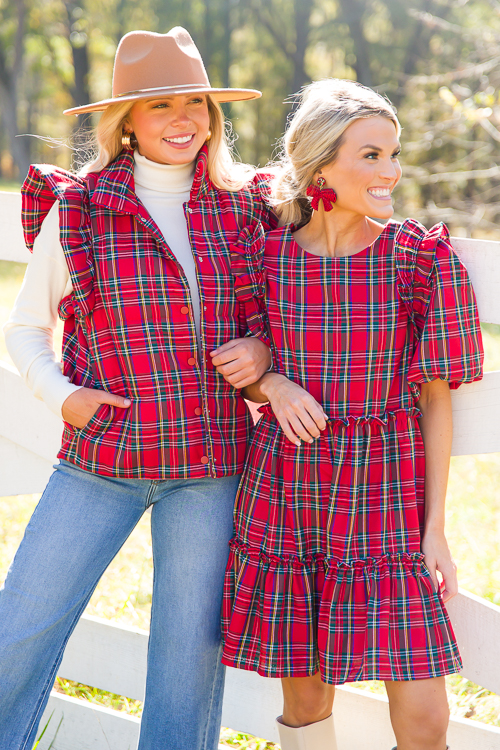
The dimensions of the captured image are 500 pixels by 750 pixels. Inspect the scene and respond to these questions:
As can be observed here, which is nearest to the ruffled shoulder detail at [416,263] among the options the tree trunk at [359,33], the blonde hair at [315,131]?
the blonde hair at [315,131]

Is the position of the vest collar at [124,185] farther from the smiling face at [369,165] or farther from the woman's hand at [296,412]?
the woman's hand at [296,412]

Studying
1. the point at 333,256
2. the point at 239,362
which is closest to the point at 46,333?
the point at 239,362

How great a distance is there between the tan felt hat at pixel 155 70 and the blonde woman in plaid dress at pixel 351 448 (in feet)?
1.20

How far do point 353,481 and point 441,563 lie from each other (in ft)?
1.00

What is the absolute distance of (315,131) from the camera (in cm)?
203

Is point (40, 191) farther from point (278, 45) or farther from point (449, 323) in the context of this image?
point (278, 45)

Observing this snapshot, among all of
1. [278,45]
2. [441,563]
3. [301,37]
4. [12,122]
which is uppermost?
[278,45]

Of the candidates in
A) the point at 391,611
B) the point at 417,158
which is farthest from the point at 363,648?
the point at 417,158

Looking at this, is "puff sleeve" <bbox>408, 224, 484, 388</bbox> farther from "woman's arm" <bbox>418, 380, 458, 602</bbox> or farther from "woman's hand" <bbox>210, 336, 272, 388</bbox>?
"woman's hand" <bbox>210, 336, 272, 388</bbox>

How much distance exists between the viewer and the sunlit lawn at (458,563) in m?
2.70

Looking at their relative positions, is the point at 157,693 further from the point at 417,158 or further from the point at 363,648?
the point at 417,158

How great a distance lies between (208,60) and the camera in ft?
69.8

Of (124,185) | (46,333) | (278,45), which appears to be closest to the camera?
(124,185)

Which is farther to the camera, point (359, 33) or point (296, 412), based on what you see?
point (359, 33)
